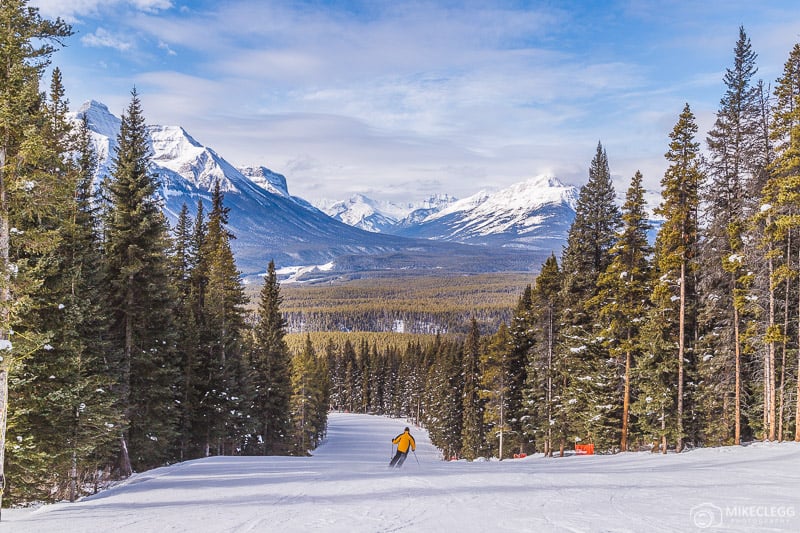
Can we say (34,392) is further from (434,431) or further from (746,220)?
(434,431)

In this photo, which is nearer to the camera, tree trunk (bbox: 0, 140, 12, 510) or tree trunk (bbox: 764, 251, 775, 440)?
tree trunk (bbox: 0, 140, 12, 510)

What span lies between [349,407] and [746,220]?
4858 inches

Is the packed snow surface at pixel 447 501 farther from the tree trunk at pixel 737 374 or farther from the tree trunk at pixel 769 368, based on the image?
the tree trunk at pixel 737 374

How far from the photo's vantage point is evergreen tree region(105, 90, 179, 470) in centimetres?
2336

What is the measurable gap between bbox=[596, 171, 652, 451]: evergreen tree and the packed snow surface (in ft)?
33.0

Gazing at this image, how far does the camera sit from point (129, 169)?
23.7m

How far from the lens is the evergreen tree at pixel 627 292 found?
3081 centimetres

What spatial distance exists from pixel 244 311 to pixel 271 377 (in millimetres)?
9507

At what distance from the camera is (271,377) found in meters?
46.5

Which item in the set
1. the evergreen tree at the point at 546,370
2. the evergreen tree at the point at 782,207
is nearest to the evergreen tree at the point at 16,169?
the evergreen tree at the point at 782,207

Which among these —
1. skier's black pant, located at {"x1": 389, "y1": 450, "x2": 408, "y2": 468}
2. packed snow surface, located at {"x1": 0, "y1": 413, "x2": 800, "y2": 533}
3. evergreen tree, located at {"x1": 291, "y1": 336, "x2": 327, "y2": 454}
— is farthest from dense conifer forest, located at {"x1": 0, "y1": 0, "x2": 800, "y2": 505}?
evergreen tree, located at {"x1": 291, "y1": 336, "x2": 327, "y2": 454}

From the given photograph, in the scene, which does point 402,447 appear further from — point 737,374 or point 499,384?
point 499,384

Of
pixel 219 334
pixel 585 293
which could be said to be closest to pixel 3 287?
pixel 219 334

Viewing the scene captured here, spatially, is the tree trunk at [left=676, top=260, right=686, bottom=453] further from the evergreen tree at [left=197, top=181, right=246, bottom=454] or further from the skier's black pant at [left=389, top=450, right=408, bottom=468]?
the evergreen tree at [left=197, top=181, right=246, bottom=454]
